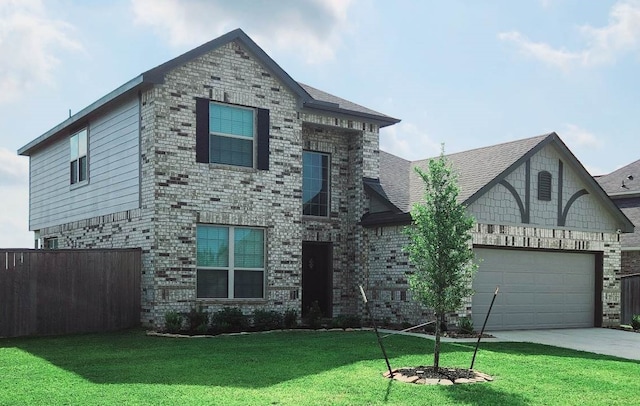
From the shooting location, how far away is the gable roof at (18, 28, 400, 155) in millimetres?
15057

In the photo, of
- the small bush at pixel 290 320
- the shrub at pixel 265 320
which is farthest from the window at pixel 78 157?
the small bush at pixel 290 320

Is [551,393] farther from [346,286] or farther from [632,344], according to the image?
[346,286]

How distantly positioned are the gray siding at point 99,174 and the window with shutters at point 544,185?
10.3 meters

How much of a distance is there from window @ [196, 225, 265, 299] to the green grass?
213cm

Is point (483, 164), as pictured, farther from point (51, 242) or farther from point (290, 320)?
point (51, 242)

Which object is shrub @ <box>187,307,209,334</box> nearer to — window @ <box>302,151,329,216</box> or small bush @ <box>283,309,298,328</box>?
small bush @ <box>283,309,298,328</box>

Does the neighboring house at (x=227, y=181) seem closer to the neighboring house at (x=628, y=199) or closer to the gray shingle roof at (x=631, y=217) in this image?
the gray shingle roof at (x=631, y=217)

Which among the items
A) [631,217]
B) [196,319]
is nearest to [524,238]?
[196,319]

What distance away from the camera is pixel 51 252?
46.9 feet

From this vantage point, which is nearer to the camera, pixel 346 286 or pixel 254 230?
pixel 254 230

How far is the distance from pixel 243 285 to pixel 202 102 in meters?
4.42

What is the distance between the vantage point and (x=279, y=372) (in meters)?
9.68

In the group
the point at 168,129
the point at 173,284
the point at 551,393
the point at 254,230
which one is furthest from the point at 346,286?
the point at 551,393

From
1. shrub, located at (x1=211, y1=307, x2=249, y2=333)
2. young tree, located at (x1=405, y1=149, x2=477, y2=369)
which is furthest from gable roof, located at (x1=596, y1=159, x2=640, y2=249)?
young tree, located at (x1=405, y1=149, x2=477, y2=369)
